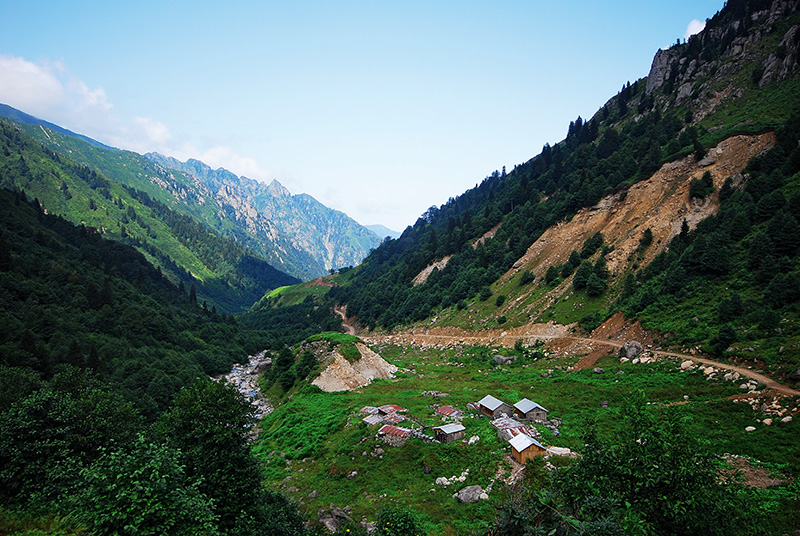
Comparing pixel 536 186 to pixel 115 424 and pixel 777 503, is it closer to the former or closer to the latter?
pixel 777 503

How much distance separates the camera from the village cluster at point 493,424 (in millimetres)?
24314

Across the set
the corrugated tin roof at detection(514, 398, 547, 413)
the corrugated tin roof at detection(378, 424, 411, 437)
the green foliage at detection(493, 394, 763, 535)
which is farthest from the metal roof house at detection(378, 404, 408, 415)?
the green foliage at detection(493, 394, 763, 535)

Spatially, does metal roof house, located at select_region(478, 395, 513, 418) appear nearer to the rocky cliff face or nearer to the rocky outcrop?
the rocky outcrop

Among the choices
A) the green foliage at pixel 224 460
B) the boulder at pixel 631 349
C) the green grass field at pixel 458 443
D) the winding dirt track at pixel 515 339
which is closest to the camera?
the green foliage at pixel 224 460

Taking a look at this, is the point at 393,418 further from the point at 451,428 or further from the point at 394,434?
the point at 451,428

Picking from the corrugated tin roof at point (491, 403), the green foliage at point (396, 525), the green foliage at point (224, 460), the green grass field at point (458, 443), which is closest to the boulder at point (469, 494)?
the green grass field at point (458, 443)

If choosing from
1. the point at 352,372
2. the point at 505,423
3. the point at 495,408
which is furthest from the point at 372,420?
the point at 352,372

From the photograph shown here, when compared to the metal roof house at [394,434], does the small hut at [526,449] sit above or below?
above

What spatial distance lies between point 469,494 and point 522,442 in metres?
5.51

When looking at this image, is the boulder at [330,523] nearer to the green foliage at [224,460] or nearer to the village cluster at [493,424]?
the green foliage at [224,460]

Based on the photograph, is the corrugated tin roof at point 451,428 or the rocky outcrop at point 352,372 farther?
the rocky outcrop at point 352,372

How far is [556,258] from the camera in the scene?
72.2 metres

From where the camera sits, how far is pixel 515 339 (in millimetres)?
58719

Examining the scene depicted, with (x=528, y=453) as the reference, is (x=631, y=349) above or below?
above
